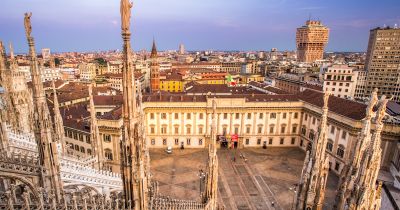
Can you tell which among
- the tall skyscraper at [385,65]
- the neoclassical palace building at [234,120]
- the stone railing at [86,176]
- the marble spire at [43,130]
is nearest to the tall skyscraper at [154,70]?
the neoclassical palace building at [234,120]

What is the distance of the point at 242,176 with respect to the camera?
127 feet

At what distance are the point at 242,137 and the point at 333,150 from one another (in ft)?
56.0

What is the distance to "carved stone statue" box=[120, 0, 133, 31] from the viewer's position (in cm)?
781

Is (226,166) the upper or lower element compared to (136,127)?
lower

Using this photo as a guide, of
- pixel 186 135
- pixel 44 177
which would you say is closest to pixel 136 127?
pixel 44 177

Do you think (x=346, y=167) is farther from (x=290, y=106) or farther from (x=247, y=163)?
(x=290, y=106)

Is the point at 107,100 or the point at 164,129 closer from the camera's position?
the point at 164,129

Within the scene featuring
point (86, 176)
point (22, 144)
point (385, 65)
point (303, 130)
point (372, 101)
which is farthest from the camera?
point (385, 65)

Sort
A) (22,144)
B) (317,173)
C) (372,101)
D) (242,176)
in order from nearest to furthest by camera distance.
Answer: (372,101) < (317,173) < (22,144) < (242,176)

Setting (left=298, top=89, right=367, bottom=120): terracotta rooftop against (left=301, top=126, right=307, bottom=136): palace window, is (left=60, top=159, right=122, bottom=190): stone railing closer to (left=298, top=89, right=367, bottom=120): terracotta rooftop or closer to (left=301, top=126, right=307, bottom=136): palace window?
(left=298, top=89, right=367, bottom=120): terracotta rooftop

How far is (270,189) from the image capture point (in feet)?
Answer: 114

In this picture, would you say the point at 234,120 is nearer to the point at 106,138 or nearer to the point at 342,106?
the point at 342,106

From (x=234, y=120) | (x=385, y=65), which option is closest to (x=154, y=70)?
(x=234, y=120)

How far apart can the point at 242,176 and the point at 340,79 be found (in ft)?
176
